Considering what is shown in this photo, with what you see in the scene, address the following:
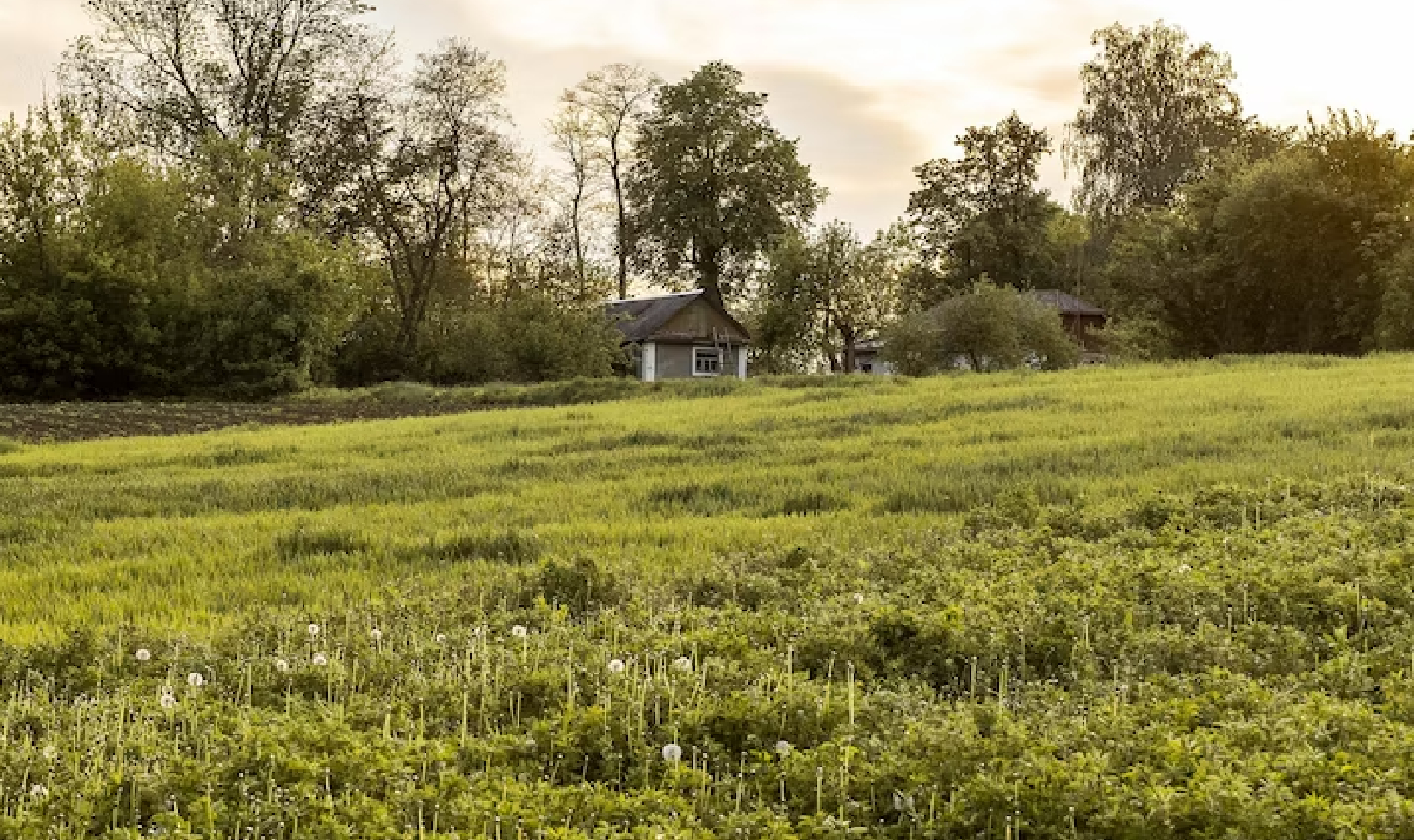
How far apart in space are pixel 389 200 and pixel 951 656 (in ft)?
168

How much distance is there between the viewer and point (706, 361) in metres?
58.7

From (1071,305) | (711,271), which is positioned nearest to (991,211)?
(1071,305)

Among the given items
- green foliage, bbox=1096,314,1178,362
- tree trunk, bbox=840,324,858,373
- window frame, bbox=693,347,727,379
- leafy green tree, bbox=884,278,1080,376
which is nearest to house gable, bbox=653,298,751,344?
window frame, bbox=693,347,727,379

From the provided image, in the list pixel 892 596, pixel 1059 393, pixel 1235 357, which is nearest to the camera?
pixel 892 596

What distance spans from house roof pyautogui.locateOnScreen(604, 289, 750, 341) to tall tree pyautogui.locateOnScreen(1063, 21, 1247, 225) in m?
22.8

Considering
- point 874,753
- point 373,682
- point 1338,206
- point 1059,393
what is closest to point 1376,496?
point 874,753

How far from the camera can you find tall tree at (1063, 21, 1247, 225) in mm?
62438

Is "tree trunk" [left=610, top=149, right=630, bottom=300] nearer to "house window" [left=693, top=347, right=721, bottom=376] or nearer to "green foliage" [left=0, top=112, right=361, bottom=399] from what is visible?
"house window" [left=693, top=347, right=721, bottom=376]

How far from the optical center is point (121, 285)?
36969mm

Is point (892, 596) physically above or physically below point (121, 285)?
below

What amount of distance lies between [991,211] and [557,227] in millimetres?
26830

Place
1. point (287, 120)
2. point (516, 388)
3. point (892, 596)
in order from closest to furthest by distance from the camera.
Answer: point (892, 596) < point (516, 388) < point (287, 120)

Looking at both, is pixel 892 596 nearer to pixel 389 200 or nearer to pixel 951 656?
pixel 951 656

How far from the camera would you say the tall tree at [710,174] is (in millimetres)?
64125
